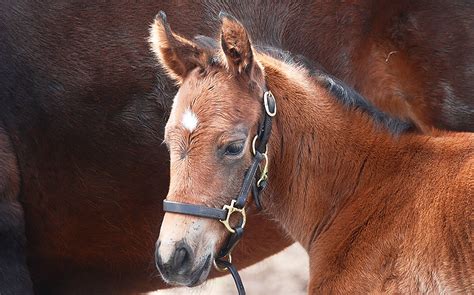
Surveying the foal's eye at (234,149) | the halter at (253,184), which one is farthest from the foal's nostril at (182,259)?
the foal's eye at (234,149)

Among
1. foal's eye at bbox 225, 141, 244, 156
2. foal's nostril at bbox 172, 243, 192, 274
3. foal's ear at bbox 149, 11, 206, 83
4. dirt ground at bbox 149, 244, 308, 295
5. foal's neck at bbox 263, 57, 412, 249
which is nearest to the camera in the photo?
foal's nostril at bbox 172, 243, 192, 274

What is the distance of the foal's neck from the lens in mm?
4789

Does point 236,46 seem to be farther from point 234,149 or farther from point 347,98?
point 347,98

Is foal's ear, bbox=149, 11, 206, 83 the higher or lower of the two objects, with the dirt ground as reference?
higher

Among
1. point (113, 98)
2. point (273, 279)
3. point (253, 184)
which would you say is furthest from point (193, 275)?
point (273, 279)

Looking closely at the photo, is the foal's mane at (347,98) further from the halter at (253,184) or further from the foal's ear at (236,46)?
the halter at (253,184)

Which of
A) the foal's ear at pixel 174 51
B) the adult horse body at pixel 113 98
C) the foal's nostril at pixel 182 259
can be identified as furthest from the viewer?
the adult horse body at pixel 113 98

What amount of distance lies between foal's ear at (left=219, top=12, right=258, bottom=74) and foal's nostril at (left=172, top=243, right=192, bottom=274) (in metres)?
0.84

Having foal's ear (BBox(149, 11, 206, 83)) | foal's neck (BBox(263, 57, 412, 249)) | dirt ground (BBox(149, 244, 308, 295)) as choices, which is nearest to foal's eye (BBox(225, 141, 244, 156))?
foal's neck (BBox(263, 57, 412, 249))

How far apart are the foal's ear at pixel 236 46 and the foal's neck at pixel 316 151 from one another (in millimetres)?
240

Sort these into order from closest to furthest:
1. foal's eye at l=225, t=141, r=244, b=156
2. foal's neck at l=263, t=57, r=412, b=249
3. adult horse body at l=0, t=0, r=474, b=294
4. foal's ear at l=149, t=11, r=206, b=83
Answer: foal's eye at l=225, t=141, r=244, b=156, foal's ear at l=149, t=11, r=206, b=83, foal's neck at l=263, t=57, r=412, b=249, adult horse body at l=0, t=0, r=474, b=294

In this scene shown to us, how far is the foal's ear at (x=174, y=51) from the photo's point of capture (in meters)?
4.68

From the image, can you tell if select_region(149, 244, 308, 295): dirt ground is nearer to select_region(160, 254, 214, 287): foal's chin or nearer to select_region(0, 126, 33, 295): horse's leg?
select_region(0, 126, 33, 295): horse's leg

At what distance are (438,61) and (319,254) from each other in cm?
158
